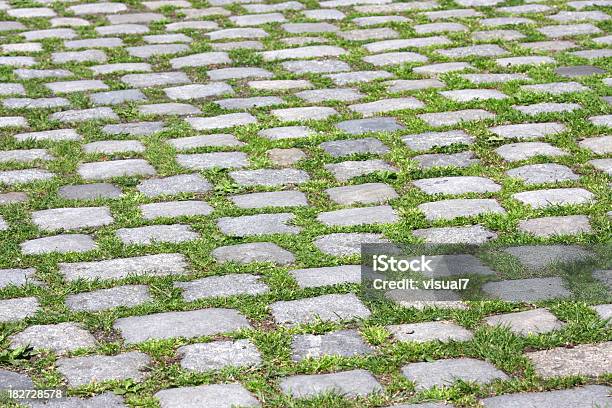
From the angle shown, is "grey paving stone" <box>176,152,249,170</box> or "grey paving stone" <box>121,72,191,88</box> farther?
"grey paving stone" <box>121,72,191,88</box>

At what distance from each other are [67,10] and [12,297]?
502 cm

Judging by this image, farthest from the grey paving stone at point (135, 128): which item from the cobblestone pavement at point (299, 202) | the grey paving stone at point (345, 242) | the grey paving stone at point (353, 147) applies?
the grey paving stone at point (345, 242)

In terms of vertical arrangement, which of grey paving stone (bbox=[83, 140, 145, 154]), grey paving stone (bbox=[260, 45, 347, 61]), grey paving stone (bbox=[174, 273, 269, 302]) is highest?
grey paving stone (bbox=[260, 45, 347, 61])

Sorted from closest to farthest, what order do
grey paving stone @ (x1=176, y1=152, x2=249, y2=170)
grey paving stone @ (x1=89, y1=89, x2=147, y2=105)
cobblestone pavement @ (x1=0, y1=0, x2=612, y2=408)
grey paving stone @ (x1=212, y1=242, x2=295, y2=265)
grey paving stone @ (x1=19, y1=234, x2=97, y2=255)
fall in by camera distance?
1. cobblestone pavement @ (x1=0, y1=0, x2=612, y2=408)
2. grey paving stone @ (x1=212, y1=242, x2=295, y2=265)
3. grey paving stone @ (x1=19, y1=234, x2=97, y2=255)
4. grey paving stone @ (x1=176, y1=152, x2=249, y2=170)
5. grey paving stone @ (x1=89, y1=89, x2=147, y2=105)

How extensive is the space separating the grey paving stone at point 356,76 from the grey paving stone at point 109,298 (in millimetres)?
3001

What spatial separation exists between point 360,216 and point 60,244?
1.31 m

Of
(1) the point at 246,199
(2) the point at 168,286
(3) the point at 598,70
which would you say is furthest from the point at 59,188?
(3) the point at 598,70

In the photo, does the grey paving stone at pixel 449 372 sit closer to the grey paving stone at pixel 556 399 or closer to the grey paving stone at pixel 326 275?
the grey paving stone at pixel 556 399

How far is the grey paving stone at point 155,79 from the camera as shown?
6.87 metres

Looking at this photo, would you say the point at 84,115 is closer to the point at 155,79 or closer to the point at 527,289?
the point at 155,79

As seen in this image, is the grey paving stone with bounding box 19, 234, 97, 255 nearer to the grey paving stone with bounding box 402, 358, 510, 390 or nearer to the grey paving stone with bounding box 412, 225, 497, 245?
the grey paving stone with bounding box 412, 225, 497, 245

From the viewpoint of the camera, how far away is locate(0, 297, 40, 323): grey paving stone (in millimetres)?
3939

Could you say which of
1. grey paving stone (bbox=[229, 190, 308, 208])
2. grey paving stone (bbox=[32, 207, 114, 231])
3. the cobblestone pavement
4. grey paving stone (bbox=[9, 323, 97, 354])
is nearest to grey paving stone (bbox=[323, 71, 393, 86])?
the cobblestone pavement

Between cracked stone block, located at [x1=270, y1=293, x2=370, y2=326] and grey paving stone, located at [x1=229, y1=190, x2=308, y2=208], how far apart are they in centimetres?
102
